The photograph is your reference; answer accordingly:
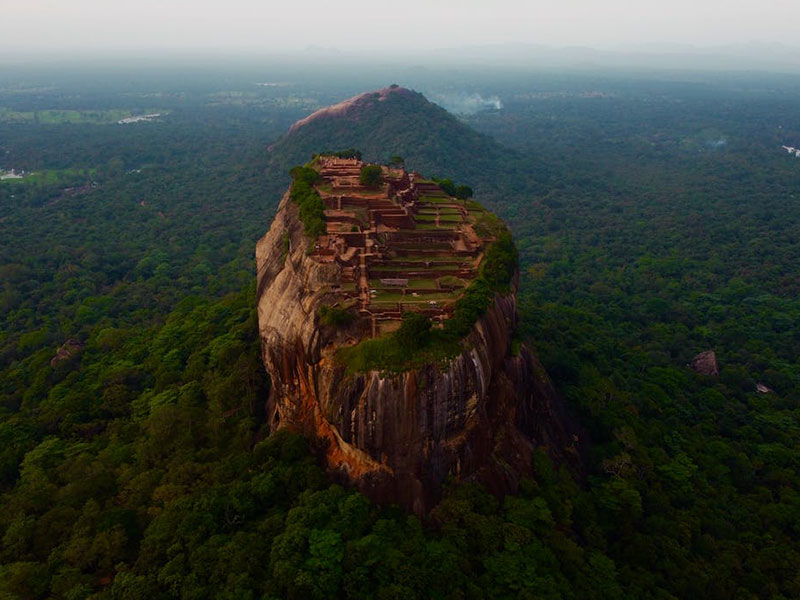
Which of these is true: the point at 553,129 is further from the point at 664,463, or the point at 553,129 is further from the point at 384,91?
the point at 664,463

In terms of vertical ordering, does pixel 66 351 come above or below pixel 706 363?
above

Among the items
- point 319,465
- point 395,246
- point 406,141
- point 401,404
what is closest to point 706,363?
point 395,246

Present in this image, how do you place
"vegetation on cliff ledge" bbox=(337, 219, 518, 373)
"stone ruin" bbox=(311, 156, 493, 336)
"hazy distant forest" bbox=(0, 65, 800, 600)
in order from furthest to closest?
"stone ruin" bbox=(311, 156, 493, 336)
"vegetation on cliff ledge" bbox=(337, 219, 518, 373)
"hazy distant forest" bbox=(0, 65, 800, 600)

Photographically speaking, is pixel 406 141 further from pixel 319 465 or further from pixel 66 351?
pixel 319 465

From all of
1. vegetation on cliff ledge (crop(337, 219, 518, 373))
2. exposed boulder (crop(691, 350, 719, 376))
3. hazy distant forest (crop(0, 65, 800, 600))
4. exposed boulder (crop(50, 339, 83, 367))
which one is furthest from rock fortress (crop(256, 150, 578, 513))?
exposed boulder (crop(691, 350, 719, 376))

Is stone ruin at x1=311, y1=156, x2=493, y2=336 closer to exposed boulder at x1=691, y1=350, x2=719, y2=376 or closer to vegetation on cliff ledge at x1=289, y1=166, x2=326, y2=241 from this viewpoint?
vegetation on cliff ledge at x1=289, y1=166, x2=326, y2=241

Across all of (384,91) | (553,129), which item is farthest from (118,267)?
(553,129)

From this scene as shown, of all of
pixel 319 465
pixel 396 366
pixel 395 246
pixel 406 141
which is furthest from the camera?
pixel 406 141
